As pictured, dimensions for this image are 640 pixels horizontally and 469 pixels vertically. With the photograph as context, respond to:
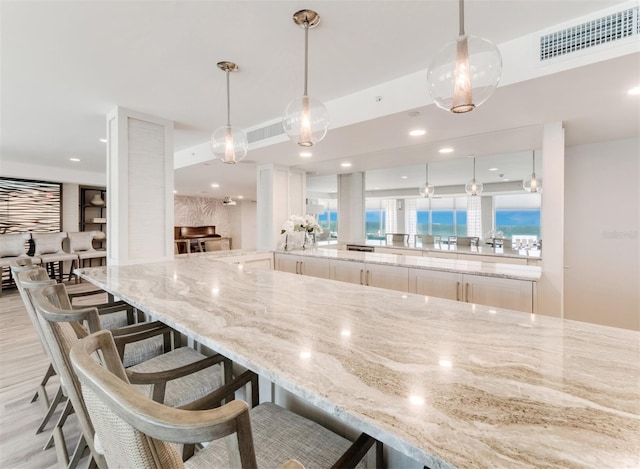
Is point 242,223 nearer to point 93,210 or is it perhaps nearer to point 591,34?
point 93,210

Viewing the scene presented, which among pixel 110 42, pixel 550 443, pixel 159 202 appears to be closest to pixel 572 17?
pixel 550 443

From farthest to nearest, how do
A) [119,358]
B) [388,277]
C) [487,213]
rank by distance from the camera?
[487,213]
[388,277]
[119,358]

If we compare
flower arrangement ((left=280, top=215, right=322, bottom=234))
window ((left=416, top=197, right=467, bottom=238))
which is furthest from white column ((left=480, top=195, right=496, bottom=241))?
flower arrangement ((left=280, top=215, right=322, bottom=234))

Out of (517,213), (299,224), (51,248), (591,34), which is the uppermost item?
(591,34)

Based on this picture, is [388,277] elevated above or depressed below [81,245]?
below

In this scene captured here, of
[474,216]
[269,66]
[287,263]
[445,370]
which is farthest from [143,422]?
[474,216]

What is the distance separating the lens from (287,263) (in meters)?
4.51

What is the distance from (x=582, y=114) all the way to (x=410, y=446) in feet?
10.4

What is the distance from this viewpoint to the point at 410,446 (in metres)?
0.52

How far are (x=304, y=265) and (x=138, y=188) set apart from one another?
226 cm

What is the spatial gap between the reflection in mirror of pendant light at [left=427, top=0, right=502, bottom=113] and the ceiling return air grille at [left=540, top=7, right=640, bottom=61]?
0.93 m

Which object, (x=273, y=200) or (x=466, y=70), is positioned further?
(x=273, y=200)

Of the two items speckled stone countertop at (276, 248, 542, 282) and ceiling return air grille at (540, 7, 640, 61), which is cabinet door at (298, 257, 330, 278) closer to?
speckled stone countertop at (276, 248, 542, 282)

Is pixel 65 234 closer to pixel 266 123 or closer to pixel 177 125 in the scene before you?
pixel 177 125
